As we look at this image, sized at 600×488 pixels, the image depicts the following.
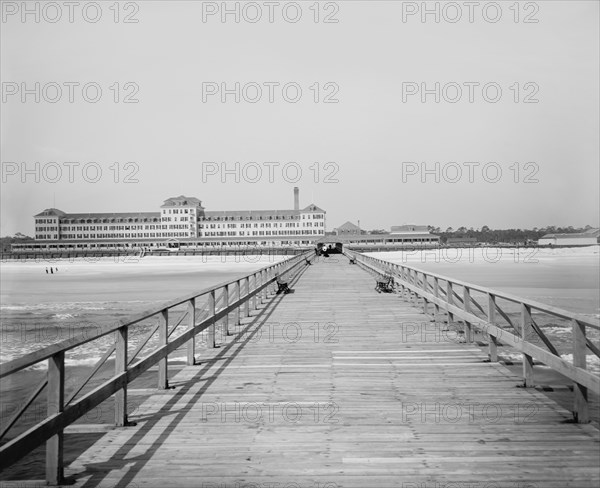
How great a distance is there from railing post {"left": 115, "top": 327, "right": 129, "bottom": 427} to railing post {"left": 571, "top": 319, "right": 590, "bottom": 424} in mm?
4240

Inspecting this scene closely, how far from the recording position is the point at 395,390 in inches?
268

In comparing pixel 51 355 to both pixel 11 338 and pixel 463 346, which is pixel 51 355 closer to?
pixel 463 346

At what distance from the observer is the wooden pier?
13.8 ft

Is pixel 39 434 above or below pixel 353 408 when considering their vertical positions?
above

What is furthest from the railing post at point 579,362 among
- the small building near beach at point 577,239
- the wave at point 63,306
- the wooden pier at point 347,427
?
the small building near beach at point 577,239

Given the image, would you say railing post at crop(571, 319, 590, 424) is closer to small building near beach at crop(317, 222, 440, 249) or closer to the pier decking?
the pier decking

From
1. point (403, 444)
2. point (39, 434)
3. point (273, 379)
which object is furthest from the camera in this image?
point (273, 379)

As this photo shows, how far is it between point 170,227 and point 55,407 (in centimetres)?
14674

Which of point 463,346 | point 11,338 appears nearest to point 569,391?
point 463,346

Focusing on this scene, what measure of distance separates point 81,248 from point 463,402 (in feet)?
497

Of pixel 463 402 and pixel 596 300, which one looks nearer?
pixel 463 402

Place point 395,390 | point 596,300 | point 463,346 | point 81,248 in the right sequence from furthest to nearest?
1. point 81,248
2. point 596,300
3. point 463,346
4. point 395,390

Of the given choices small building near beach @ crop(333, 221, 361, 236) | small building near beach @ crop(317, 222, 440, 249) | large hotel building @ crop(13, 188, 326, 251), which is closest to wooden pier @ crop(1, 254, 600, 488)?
small building near beach @ crop(317, 222, 440, 249)

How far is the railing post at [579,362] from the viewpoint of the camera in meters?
5.09
